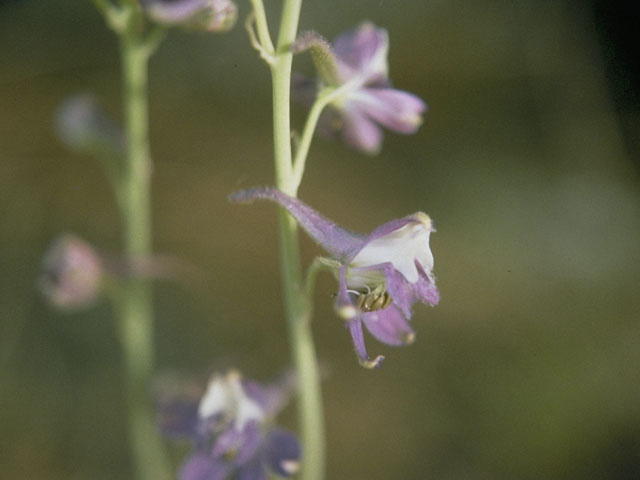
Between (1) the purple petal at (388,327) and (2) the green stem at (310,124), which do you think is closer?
(1) the purple petal at (388,327)

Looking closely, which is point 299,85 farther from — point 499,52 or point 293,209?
point 499,52

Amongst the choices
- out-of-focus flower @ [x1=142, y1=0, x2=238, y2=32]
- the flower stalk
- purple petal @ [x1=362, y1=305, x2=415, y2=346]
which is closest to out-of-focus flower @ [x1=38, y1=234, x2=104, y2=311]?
the flower stalk

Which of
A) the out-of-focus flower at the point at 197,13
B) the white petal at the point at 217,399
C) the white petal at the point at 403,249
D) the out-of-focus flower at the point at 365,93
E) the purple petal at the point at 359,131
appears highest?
the out-of-focus flower at the point at 197,13

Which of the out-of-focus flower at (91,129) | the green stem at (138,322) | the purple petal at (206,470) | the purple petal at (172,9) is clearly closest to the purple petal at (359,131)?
the purple petal at (172,9)

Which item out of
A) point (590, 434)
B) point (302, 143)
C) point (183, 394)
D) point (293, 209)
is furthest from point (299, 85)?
point (590, 434)

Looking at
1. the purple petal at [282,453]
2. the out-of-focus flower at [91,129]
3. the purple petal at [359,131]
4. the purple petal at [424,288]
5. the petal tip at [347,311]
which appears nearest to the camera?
the petal tip at [347,311]

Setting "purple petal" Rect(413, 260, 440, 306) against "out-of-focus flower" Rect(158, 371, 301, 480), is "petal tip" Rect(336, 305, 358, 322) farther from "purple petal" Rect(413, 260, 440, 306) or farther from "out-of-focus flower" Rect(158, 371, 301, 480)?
"out-of-focus flower" Rect(158, 371, 301, 480)

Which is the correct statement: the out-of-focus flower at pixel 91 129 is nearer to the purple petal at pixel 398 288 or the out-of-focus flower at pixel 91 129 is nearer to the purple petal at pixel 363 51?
the purple petal at pixel 363 51

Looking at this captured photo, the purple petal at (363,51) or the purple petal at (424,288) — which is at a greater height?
the purple petal at (363,51)
